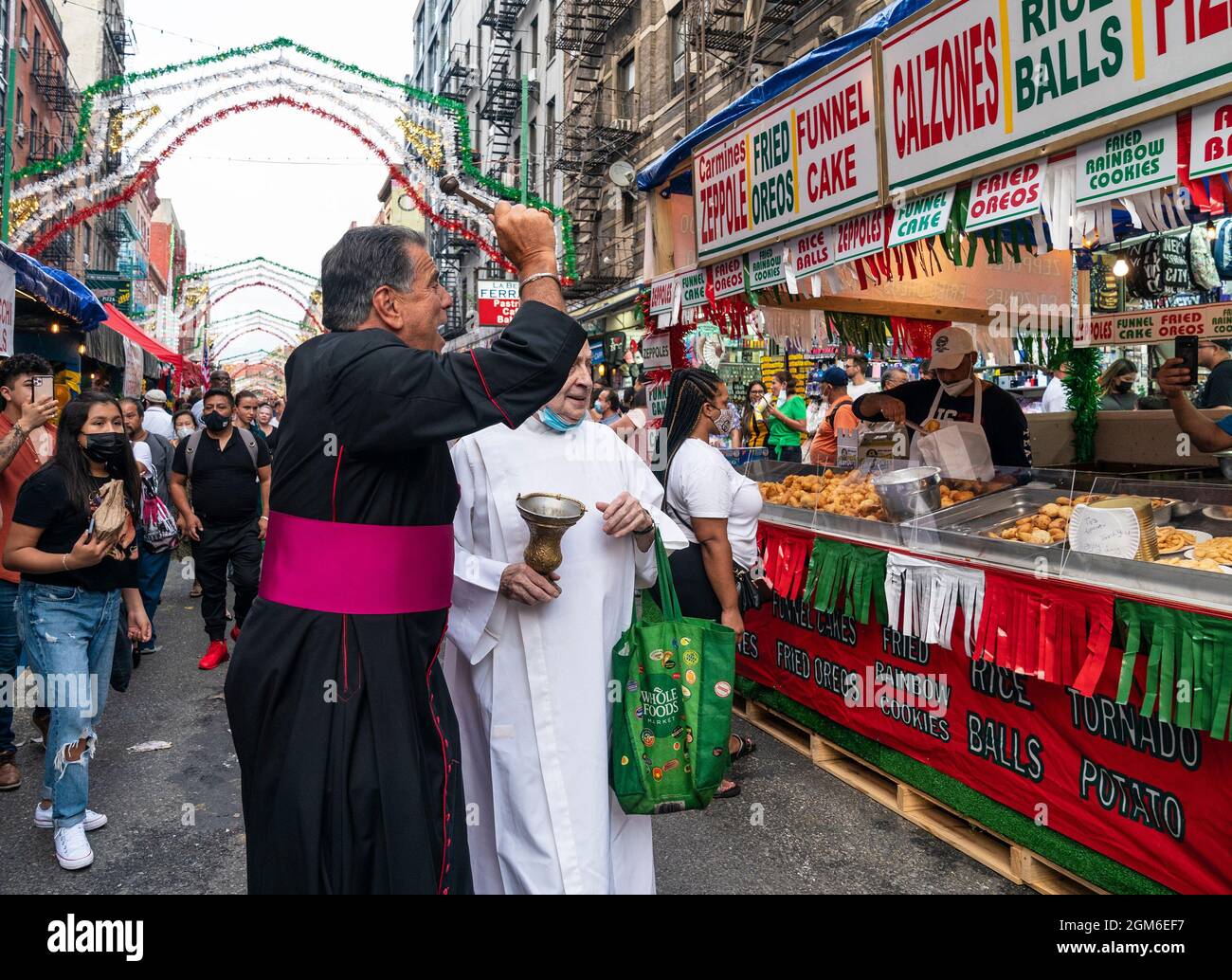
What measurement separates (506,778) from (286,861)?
0.86 meters

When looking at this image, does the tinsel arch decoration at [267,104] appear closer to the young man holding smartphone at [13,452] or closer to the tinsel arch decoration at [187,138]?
the tinsel arch decoration at [187,138]

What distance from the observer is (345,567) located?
2.04m

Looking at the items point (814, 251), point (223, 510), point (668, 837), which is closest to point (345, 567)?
point (668, 837)

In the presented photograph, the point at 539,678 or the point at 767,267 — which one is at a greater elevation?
the point at 767,267

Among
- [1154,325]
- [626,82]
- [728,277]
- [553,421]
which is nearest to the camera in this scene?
[553,421]

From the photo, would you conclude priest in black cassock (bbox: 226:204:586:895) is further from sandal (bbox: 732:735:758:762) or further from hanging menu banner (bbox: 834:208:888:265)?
sandal (bbox: 732:735:758:762)

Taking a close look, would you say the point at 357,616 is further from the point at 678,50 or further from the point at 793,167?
the point at 678,50

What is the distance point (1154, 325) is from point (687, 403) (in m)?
5.27

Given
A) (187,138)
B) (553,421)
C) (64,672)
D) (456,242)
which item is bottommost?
(64,672)

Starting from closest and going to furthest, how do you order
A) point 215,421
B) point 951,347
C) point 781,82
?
point 781,82, point 951,347, point 215,421

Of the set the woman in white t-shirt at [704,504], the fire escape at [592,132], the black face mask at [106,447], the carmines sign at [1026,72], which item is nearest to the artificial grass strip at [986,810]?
the woman in white t-shirt at [704,504]
